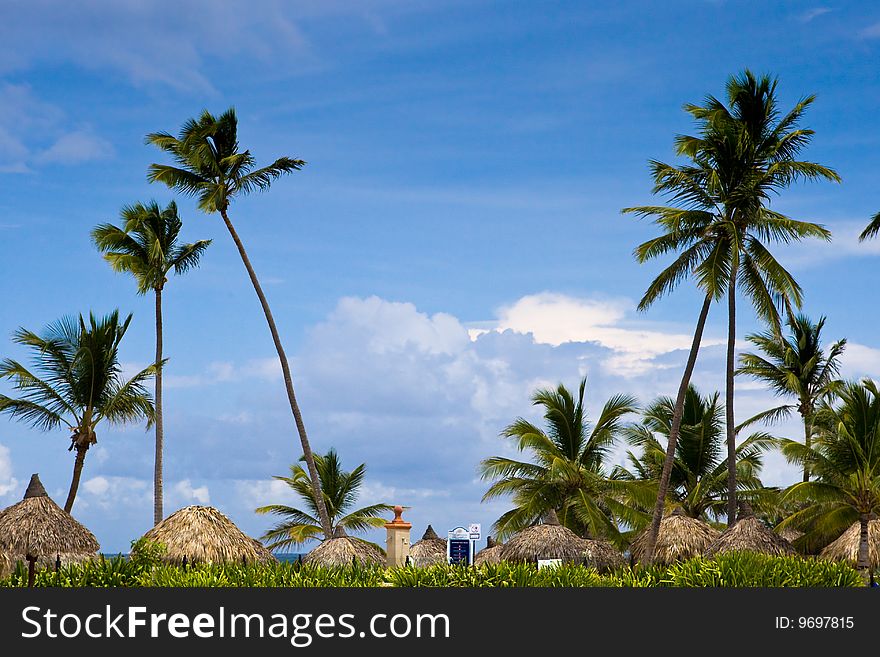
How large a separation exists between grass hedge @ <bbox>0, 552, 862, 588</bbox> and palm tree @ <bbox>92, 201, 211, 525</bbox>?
17350mm

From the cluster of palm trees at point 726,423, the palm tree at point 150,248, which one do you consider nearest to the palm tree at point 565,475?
the cluster of palm trees at point 726,423

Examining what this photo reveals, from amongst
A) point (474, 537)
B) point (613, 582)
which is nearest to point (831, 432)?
point (474, 537)

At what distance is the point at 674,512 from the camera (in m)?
29.3

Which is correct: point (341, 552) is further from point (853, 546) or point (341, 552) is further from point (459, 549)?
point (853, 546)

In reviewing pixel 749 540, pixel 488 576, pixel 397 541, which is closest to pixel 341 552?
pixel 397 541

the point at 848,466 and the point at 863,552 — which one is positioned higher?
the point at 848,466

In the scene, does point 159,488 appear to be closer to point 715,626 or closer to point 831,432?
point 831,432

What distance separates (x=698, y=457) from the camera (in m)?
33.8

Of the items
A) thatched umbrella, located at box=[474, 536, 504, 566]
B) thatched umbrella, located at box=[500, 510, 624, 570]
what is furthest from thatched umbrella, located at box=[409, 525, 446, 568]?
thatched umbrella, located at box=[500, 510, 624, 570]

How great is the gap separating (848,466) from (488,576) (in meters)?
16.6

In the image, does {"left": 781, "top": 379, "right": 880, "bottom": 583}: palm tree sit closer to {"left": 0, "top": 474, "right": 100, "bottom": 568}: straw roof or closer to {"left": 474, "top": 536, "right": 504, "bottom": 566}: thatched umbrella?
{"left": 474, "top": 536, "right": 504, "bottom": 566}: thatched umbrella

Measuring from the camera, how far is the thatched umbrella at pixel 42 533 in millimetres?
22984

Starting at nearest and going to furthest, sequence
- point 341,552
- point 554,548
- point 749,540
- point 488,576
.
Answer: point 488,576 < point 341,552 < point 749,540 < point 554,548

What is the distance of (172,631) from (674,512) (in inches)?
823
